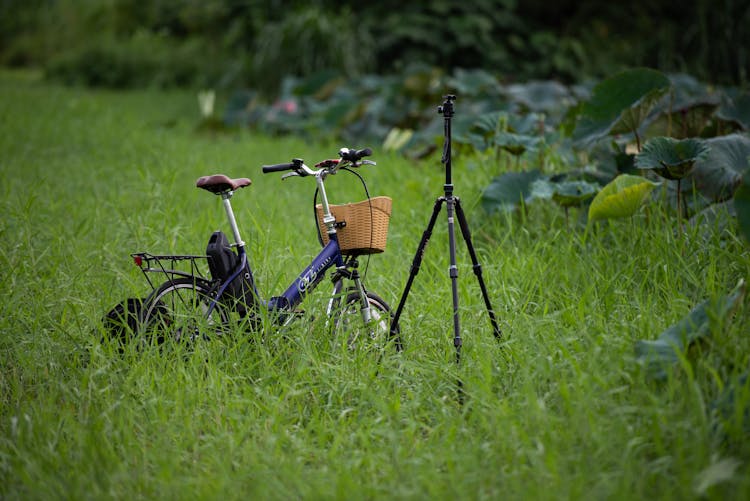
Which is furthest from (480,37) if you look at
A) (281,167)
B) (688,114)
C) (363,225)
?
(281,167)

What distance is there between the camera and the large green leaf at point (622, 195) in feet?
9.34

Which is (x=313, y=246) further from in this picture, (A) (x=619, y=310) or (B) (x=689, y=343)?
(B) (x=689, y=343)

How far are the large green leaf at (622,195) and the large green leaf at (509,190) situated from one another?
3.07 ft

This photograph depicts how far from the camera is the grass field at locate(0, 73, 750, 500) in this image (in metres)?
1.90

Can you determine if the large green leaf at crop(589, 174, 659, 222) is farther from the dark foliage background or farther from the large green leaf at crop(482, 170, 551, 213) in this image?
the dark foliage background

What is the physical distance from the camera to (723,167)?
132 inches

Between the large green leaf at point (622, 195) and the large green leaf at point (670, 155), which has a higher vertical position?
the large green leaf at point (670, 155)

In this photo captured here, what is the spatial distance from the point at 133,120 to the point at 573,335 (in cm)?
704

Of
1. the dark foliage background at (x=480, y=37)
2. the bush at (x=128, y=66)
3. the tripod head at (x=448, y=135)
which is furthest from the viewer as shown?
the bush at (x=128, y=66)

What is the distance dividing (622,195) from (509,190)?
1113 millimetres

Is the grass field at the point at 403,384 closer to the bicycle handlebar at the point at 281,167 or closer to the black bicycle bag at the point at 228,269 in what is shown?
the black bicycle bag at the point at 228,269

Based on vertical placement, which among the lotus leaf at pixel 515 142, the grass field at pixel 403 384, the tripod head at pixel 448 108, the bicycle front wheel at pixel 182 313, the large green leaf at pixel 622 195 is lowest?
the grass field at pixel 403 384

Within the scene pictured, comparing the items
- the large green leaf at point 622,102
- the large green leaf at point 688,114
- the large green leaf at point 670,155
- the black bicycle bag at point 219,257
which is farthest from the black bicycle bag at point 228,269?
the large green leaf at point 688,114

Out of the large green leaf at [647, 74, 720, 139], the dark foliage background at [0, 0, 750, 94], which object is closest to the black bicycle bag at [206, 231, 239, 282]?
the large green leaf at [647, 74, 720, 139]
